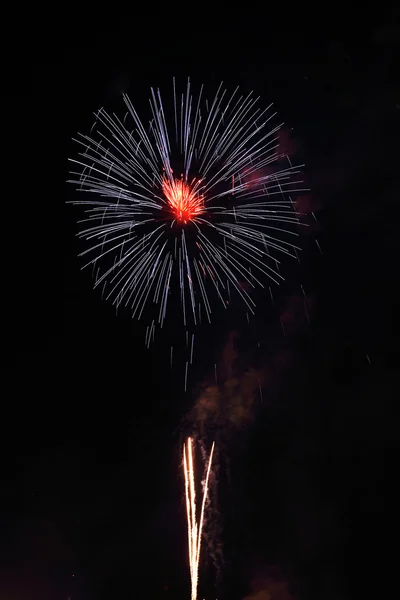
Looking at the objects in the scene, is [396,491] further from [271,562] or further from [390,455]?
[271,562]

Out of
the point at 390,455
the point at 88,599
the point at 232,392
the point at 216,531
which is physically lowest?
the point at 88,599

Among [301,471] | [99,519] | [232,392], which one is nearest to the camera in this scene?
[232,392]

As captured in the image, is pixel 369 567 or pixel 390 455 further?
pixel 369 567

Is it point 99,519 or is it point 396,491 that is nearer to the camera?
point 396,491

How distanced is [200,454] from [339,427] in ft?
9.73

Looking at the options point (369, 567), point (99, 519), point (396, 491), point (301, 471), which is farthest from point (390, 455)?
point (99, 519)

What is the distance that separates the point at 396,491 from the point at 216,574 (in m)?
4.38

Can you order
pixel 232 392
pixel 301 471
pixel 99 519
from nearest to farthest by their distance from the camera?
pixel 232 392 → pixel 301 471 → pixel 99 519

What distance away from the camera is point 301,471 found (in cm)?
1179

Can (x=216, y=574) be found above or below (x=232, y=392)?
below

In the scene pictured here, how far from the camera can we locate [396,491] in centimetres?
1148

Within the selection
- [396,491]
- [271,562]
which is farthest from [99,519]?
[396,491]

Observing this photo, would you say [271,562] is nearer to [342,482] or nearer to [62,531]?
[342,482]

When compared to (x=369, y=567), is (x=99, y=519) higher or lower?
higher
